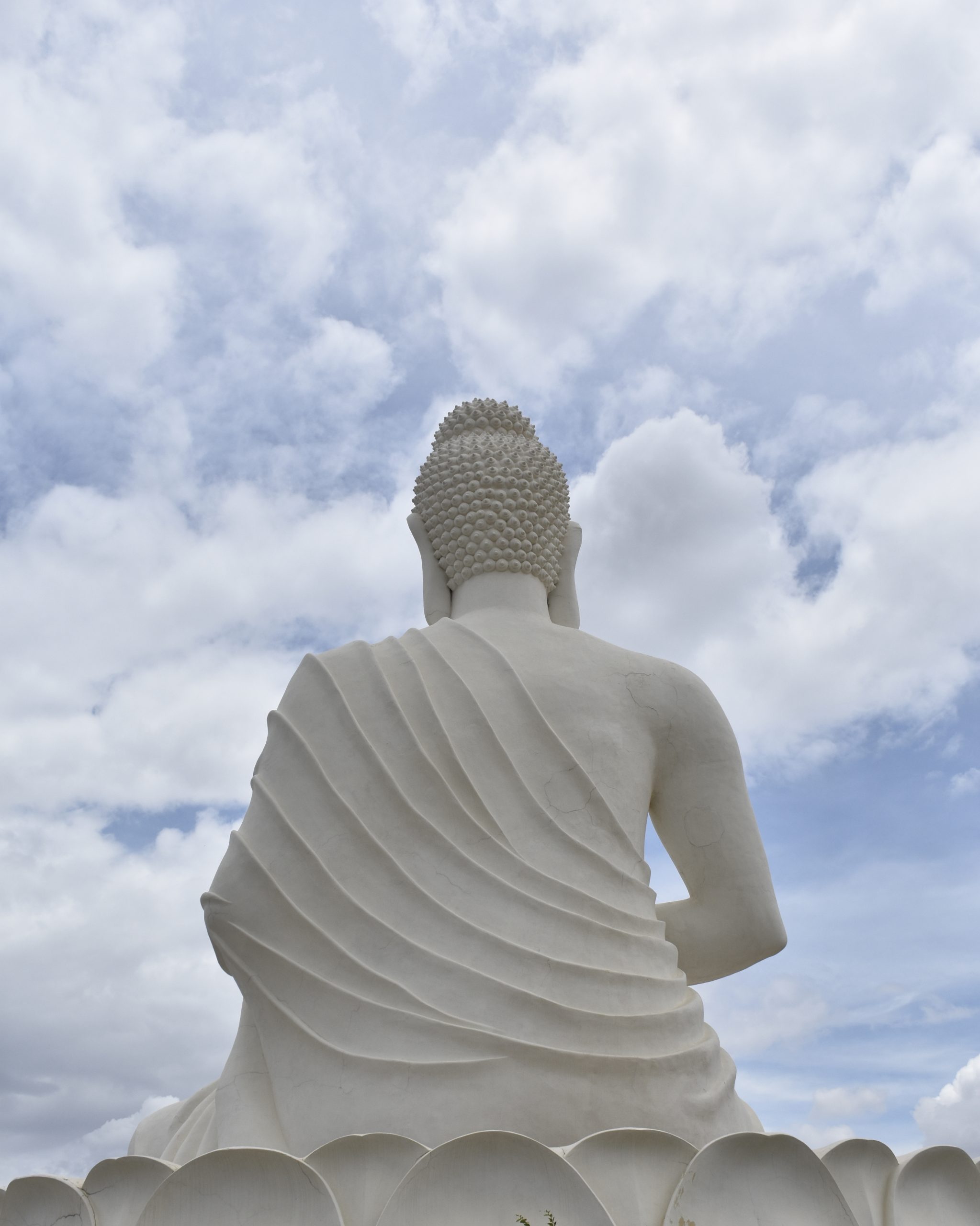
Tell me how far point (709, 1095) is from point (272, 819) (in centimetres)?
208

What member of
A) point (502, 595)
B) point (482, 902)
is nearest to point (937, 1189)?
point (482, 902)

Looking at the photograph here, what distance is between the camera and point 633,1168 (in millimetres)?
3449

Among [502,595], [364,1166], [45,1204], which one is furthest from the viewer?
[502,595]

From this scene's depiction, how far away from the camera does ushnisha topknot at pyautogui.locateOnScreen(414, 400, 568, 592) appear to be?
20.9 ft

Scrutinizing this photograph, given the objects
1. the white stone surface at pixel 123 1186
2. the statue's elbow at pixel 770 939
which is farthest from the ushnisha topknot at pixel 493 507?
the white stone surface at pixel 123 1186

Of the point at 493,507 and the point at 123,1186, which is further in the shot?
the point at 493,507

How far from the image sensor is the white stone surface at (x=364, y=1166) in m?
3.39

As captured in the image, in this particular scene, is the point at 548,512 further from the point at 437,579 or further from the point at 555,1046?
the point at 555,1046

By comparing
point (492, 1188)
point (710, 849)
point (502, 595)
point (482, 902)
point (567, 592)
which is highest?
point (567, 592)

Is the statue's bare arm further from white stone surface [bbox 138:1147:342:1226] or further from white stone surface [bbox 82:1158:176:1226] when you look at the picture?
white stone surface [bbox 82:1158:176:1226]

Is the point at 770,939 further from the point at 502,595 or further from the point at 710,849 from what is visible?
the point at 502,595

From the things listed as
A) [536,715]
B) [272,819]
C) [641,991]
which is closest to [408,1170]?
[641,991]

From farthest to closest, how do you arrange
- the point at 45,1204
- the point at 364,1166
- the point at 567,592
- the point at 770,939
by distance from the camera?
the point at 567,592 < the point at 770,939 < the point at 45,1204 < the point at 364,1166

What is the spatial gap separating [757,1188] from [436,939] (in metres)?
1.63
